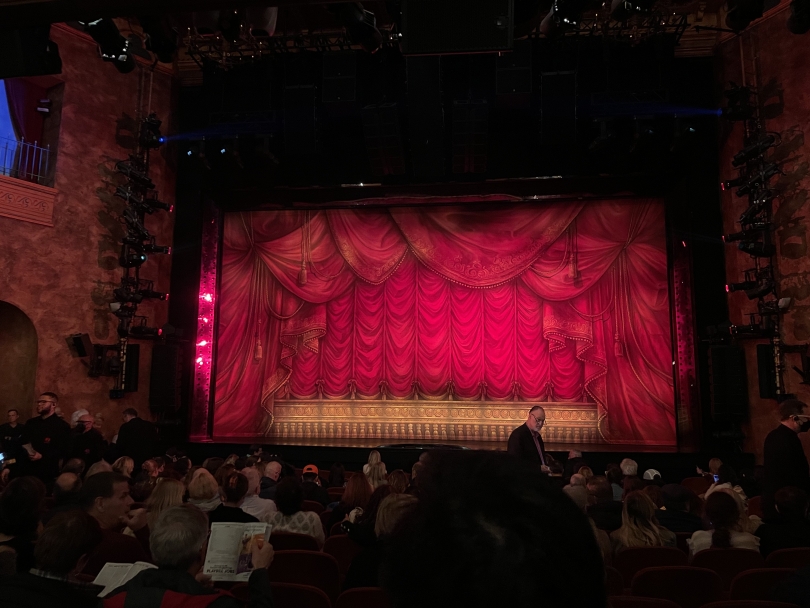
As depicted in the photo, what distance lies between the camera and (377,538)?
11.0 ft

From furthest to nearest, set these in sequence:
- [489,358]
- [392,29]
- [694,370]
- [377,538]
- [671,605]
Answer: [489,358] → [694,370] → [392,29] → [377,538] → [671,605]

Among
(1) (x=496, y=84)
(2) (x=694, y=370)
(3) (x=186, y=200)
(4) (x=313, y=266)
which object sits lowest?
(2) (x=694, y=370)

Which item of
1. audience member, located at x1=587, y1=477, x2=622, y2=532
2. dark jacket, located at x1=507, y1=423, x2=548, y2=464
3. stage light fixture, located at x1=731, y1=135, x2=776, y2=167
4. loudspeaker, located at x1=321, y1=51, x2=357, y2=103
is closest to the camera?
audience member, located at x1=587, y1=477, x2=622, y2=532

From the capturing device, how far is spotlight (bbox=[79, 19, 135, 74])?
6957 mm

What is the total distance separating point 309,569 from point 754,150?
9.44 metres

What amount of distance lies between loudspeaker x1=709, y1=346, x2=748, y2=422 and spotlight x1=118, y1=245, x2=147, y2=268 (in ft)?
31.8

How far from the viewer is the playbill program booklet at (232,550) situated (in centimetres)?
264

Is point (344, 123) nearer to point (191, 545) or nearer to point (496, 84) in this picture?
point (496, 84)

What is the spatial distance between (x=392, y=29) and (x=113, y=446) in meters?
6.97

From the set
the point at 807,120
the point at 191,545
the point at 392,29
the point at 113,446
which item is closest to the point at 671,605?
the point at 191,545

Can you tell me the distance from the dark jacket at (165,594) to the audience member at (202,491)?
229cm

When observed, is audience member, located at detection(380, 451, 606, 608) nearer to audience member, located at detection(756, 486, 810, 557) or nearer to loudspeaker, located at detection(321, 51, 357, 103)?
audience member, located at detection(756, 486, 810, 557)

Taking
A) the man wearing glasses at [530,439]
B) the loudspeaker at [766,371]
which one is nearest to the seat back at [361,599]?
the man wearing glasses at [530,439]

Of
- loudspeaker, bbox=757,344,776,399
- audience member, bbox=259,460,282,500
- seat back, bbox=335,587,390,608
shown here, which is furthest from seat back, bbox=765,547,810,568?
loudspeaker, bbox=757,344,776,399
